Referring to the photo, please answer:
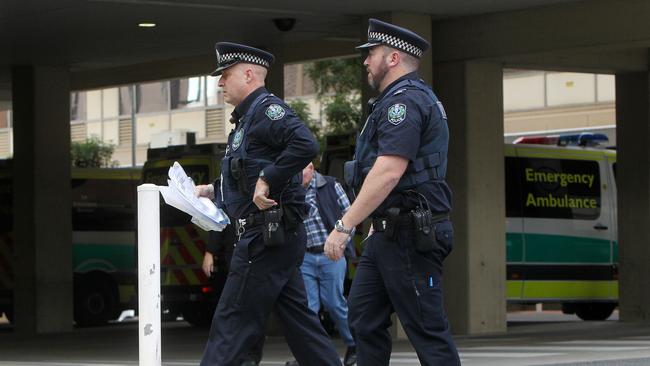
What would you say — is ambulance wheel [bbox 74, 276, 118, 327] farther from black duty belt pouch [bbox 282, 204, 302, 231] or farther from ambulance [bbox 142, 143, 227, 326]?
black duty belt pouch [bbox 282, 204, 302, 231]

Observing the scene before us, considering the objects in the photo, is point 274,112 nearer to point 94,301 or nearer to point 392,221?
point 392,221

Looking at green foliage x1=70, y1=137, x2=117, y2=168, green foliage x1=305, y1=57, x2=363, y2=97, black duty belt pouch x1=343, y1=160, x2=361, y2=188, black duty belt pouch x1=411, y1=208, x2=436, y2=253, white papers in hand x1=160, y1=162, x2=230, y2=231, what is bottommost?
black duty belt pouch x1=411, y1=208, x2=436, y2=253

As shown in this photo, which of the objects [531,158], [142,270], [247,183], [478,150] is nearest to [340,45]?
[531,158]

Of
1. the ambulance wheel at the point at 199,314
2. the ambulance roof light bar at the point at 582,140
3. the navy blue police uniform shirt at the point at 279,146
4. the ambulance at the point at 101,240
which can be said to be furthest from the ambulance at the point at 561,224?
the navy blue police uniform shirt at the point at 279,146

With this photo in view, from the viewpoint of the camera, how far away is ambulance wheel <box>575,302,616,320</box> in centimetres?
2295

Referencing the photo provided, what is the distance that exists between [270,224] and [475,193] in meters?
10.6

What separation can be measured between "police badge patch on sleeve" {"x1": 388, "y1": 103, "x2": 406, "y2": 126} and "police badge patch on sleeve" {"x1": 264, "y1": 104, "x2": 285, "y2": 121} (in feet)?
2.96

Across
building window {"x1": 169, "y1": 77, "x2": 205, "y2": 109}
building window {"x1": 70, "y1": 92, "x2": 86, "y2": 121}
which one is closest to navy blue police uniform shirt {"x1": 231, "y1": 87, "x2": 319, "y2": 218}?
building window {"x1": 169, "y1": 77, "x2": 205, "y2": 109}

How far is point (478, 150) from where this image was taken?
1792 centimetres

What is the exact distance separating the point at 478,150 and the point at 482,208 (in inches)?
27.3

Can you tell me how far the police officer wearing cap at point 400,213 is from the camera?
6738mm

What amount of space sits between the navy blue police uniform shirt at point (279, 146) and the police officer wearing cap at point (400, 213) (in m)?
0.42

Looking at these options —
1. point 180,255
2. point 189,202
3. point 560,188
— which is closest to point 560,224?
point 560,188

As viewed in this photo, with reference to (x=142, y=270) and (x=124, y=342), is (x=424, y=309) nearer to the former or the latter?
(x=142, y=270)
